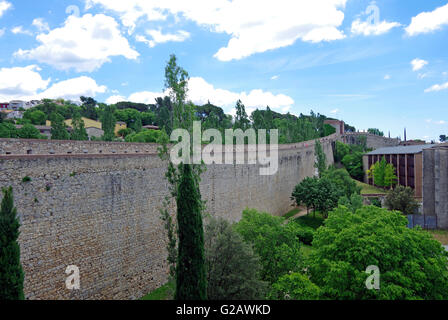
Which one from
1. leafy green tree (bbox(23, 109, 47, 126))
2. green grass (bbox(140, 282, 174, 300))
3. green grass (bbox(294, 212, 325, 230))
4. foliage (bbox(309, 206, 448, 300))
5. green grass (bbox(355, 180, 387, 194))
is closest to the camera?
foliage (bbox(309, 206, 448, 300))

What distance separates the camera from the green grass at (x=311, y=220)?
2878 centimetres

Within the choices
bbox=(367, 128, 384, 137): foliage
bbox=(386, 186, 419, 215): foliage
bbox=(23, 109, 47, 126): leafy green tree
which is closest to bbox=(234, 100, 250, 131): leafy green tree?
bbox=(386, 186, 419, 215): foliage

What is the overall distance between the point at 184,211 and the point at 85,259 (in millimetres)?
4527

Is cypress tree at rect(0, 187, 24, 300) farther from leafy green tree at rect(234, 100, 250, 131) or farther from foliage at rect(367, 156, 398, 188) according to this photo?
foliage at rect(367, 156, 398, 188)

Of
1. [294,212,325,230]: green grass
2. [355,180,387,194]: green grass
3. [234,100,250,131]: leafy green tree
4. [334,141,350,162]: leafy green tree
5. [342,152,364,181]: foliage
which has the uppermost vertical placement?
[234,100,250,131]: leafy green tree

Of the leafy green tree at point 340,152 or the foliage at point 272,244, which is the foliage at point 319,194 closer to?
the foliage at point 272,244

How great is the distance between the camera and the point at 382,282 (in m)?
9.73

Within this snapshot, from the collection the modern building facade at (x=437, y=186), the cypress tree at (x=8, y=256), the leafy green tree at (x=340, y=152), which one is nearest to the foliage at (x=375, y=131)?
the leafy green tree at (x=340, y=152)

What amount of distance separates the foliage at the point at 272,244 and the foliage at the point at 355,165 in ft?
135

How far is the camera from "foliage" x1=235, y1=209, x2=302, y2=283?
1328cm

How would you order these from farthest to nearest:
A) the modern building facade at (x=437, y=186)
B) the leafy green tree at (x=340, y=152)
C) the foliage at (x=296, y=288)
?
1. the leafy green tree at (x=340, y=152)
2. the modern building facade at (x=437, y=186)
3. the foliage at (x=296, y=288)

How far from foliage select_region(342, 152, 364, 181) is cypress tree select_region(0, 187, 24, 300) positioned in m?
52.1
